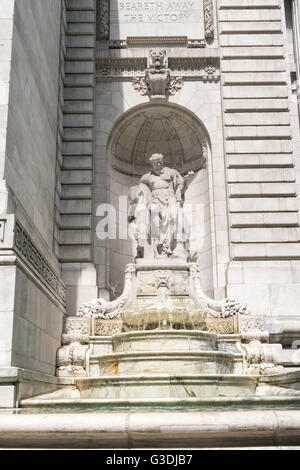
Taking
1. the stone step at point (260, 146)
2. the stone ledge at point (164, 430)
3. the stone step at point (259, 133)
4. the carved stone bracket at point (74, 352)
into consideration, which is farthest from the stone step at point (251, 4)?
the stone ledge at point (164, 430)

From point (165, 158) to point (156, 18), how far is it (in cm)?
504

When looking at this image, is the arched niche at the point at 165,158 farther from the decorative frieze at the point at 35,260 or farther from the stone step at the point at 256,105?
the decorative frieze at the point at 35,260

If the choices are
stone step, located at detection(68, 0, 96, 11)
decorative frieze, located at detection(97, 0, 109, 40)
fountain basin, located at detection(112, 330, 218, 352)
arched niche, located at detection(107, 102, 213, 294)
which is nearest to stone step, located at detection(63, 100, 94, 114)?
arched niche, located at detection(107, 102, 213, 294)

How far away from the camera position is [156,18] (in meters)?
19.5

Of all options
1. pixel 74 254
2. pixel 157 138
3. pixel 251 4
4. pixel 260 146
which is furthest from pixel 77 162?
pixel 251 4

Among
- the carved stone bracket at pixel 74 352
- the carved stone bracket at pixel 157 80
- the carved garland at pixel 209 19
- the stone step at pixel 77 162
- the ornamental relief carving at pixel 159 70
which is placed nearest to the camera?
the carved stone bracket at pixel 74 352

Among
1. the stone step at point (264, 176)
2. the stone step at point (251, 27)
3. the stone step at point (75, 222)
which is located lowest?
the stone step at point (75, 222)

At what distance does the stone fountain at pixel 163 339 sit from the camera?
9445mm

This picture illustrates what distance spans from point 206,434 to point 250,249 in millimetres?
11906

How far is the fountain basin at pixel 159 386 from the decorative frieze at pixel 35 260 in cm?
241

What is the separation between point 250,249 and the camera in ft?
54.5

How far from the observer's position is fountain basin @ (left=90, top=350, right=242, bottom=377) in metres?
10.6

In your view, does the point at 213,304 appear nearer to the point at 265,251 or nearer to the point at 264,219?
the point at 265,251
